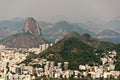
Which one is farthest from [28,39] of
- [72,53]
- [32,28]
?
[72,53]

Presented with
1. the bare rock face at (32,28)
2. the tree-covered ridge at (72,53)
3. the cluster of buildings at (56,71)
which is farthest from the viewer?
the bare rock face at (32,28)

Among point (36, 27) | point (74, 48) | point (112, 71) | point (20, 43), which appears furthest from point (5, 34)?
point (112, 71)

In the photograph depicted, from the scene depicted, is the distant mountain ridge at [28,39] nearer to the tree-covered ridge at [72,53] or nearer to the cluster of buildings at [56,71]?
the tree-covered ridge at [72,53]

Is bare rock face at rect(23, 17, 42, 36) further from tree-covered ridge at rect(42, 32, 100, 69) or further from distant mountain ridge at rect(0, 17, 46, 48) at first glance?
tree-covered ridge at rect(42, 32, 100, 69)

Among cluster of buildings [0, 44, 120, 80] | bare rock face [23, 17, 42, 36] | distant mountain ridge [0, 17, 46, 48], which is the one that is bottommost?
cluster of buildings [0, 44, 120, 80]

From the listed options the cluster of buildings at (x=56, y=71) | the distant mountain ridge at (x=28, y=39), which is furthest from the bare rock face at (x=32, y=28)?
the cluster of buildings at (x=56, y=71)

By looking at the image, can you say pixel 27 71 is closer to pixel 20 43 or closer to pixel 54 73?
pixel 54 73

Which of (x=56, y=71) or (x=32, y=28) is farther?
(x=32, y=28)

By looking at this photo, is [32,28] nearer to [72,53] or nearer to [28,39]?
[28,39]

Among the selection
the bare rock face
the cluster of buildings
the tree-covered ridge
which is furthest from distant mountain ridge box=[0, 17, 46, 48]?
the cluster of buildings

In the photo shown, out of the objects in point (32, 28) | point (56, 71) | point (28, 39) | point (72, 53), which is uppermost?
point (32, 28)

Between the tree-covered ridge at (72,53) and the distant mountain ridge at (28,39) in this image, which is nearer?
the tree-covered ridge at (72,53)
